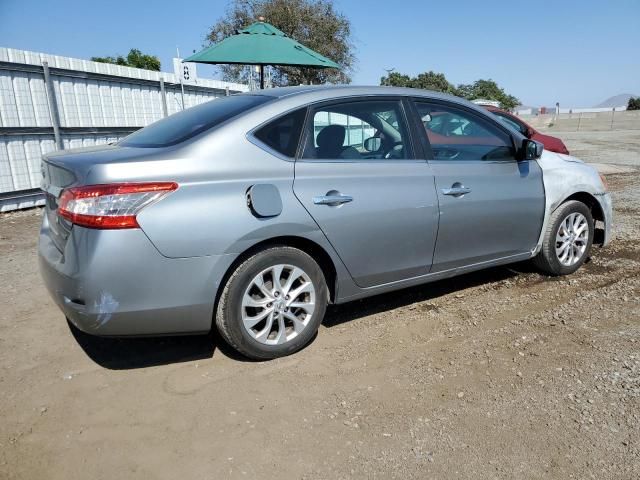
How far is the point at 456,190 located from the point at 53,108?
6.80 m

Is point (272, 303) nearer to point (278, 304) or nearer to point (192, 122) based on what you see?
point (278, 304)

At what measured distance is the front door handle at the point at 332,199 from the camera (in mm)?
3072

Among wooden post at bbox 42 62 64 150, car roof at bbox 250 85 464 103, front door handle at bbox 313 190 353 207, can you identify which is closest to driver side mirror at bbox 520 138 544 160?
car roof at bbox 250 85 464 103

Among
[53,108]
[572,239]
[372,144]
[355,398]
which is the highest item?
[53,108]

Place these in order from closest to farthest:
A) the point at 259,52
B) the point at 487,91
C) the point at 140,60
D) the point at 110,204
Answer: the point at 110,204
the point at 259,52
the point at 140,60
the point at 487,91

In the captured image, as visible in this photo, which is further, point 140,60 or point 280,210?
point 140,60

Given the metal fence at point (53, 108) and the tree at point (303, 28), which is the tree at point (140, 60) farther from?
the metal fence at point (53, 108)

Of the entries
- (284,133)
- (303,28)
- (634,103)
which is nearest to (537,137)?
(284,133)

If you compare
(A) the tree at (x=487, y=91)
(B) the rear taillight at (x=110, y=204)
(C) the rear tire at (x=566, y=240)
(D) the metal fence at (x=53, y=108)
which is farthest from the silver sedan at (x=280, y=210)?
(A) the tree at (x=487, y=91)

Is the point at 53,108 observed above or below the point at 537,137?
above

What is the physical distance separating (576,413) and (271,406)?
1552 mm

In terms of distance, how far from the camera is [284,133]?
10.1 feet

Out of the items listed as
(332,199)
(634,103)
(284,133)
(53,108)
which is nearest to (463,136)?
(332,199)

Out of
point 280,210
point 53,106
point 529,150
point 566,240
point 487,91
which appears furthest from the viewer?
point 487,91
